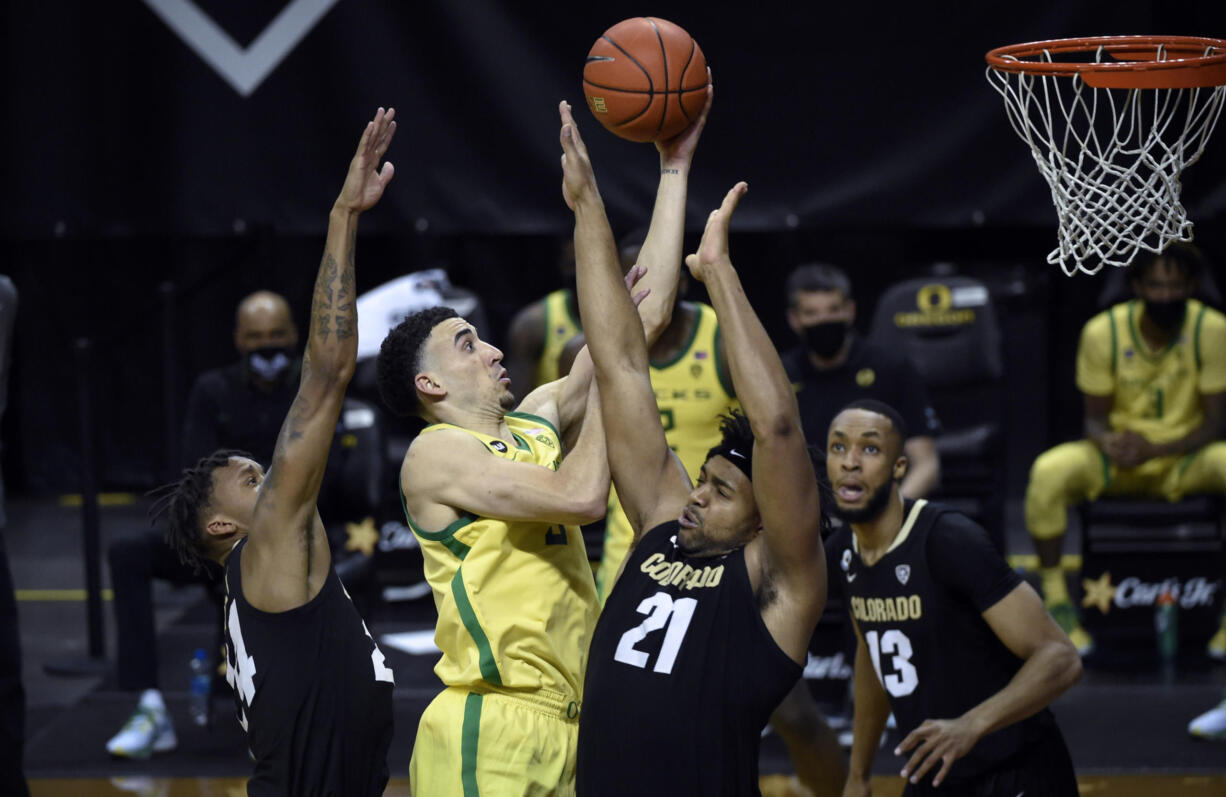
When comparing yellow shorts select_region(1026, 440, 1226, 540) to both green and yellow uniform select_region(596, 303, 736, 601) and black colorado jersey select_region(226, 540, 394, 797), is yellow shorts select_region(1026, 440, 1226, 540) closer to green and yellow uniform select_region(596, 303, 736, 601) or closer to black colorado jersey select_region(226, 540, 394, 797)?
green and yellow uniform select_region(596, 303, 736, 601)

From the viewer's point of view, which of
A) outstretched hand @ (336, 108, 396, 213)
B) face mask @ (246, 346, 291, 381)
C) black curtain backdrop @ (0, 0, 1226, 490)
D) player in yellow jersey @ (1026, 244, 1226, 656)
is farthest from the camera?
black curtain backdrop @ (0, 0, 1226, 490)

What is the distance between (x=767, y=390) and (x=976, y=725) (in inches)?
47.1

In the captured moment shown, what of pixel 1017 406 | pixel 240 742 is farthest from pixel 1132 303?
pixel 240 742

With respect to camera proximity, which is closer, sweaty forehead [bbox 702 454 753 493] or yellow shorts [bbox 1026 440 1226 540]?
sweaty forehead [bbox 702 454 753 493]

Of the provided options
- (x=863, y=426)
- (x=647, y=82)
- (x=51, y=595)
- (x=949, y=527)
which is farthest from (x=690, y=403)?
(x=51, y=595)

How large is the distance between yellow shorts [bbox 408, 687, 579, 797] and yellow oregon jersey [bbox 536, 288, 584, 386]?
131 inches

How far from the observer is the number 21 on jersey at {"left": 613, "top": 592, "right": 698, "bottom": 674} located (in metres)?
3.32

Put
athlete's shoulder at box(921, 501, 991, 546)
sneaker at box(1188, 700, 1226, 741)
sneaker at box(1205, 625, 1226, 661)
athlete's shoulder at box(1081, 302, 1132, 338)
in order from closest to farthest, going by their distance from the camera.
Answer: athlete's shoulder at box(921, 501, 991, 546)
sneaker at box(1188, 700, 1226, 741)
sneaker at box(1205, 625, 1226, 661)
athlete's shoulder at box(1081, 302, 1132, 338)

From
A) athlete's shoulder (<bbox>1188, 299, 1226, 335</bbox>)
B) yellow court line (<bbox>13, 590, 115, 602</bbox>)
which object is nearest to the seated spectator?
athlete's shoulder (<bbox>1188, 299, 1226, 335</bbox>)

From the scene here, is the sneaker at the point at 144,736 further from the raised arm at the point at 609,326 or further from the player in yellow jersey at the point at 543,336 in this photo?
the raised arm at the point at 609,326

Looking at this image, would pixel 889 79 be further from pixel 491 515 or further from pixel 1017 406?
pixel 491 515

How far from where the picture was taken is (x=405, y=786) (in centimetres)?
561

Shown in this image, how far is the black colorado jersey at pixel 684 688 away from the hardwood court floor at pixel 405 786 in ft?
7.14

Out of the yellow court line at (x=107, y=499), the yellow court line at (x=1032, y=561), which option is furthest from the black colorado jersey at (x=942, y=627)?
the yellow court line at (x=107, y=499)
